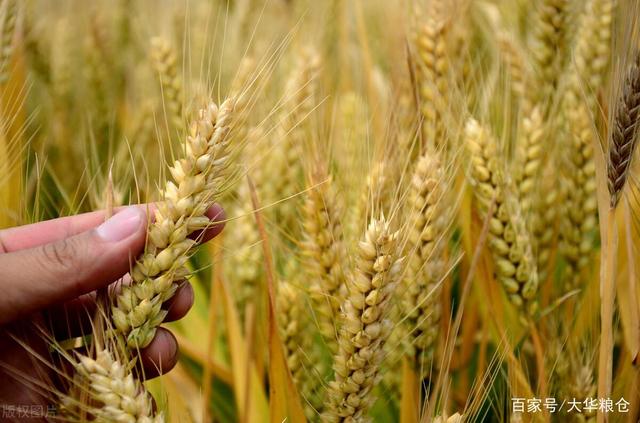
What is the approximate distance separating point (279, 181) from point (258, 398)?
35cm

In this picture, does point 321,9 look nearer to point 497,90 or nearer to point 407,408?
point 497,90

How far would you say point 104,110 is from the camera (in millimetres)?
1521

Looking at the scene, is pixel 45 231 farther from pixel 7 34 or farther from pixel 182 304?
pixel 7 34

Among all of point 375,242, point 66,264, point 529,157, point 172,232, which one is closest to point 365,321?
point 375,242

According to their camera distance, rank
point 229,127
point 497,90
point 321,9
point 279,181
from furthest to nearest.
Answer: point 321,9 → point 497,90 → point 279,181 → point 229,127

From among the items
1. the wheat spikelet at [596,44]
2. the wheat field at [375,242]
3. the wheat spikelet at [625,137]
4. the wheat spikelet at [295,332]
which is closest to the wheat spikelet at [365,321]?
the wheat field at [375,242]

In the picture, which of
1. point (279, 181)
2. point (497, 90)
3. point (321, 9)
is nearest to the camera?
point (279, 181)

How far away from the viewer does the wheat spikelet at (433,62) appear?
1069 mm

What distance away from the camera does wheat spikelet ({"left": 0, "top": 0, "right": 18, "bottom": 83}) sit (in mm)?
1040

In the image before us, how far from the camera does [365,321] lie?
2.42 feet

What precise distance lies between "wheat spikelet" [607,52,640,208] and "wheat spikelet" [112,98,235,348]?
1.41 ft

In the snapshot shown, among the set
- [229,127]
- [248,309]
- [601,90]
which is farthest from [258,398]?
[601,90]

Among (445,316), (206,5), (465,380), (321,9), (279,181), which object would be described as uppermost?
(206,5)

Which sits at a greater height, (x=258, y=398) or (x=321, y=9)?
(x=321, y=9)
